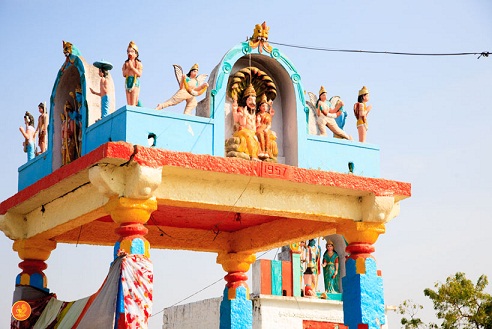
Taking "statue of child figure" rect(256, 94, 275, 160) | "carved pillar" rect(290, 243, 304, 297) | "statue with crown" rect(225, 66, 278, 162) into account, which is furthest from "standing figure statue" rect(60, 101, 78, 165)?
"carved pillar" rect(290, 243, 304, 297)

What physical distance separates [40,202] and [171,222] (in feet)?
8.41

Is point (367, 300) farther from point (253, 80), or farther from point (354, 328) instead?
point (253, 80)

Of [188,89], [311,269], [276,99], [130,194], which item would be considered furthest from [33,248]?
[311,269]

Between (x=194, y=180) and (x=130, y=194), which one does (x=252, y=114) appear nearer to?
(x=194, y=180)

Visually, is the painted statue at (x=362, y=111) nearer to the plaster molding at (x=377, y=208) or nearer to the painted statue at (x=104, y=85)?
the plaster molding at (x=377, y=208)

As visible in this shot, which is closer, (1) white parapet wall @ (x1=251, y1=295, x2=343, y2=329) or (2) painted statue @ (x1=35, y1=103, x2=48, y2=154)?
(2) painted statue @ (x1=35, y1=103, x2=48, y2=154)

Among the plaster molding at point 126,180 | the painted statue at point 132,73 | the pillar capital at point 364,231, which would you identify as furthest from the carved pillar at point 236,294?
the painted statue at point 132,73

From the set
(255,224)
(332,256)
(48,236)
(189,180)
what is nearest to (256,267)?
(332,256)

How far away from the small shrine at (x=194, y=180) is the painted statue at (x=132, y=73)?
2cm

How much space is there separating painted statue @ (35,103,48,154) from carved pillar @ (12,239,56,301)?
1559 millimetres

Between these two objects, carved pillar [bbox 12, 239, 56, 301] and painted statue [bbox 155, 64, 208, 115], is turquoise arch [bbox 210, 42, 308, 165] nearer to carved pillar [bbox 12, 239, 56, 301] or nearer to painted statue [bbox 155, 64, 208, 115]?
painted statue [bbox 155, 64, 208, 115]

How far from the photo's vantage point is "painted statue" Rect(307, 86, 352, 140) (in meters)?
14.6

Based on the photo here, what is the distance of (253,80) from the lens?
13961 mm

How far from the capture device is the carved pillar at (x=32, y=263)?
14847 millimetres
